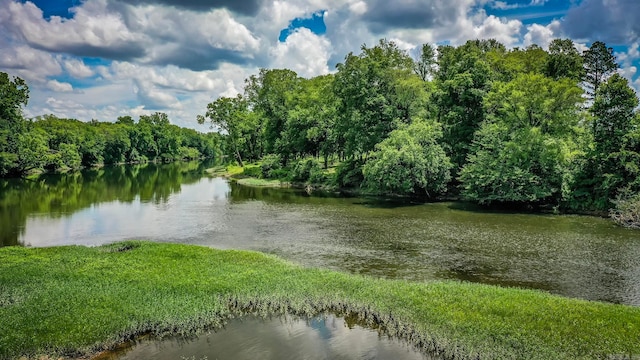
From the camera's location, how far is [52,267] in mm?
23375

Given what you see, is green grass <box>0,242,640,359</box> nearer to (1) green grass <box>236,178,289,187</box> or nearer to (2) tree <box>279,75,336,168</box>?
(1) green grass <box>236,178,289,187</box>

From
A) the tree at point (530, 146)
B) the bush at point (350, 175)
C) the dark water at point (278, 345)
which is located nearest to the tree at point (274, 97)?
the bush at point (350, 175)

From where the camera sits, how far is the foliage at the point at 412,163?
5109 centimetres

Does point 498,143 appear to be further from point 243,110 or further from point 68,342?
point 243,110

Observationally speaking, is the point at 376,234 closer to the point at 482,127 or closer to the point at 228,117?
the point at 482,127

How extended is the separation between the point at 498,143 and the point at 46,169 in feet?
364

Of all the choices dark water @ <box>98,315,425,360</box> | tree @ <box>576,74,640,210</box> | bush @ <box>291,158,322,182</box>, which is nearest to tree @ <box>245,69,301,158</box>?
bush @ <box>291,158,322,182</box>

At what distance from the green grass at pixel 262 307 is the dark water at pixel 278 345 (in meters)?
0.84

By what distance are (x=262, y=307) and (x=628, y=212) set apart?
34.6 meters

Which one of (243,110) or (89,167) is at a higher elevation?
(243,110)

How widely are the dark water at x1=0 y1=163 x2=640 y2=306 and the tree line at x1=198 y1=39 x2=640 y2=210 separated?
4.13 metres

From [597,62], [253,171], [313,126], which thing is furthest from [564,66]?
[253,171]

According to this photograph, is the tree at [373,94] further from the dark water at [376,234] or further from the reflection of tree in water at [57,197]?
the reflection of tree in water at [57,197]

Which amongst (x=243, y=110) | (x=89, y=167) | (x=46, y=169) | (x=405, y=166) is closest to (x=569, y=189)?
(x=405, y=166)
